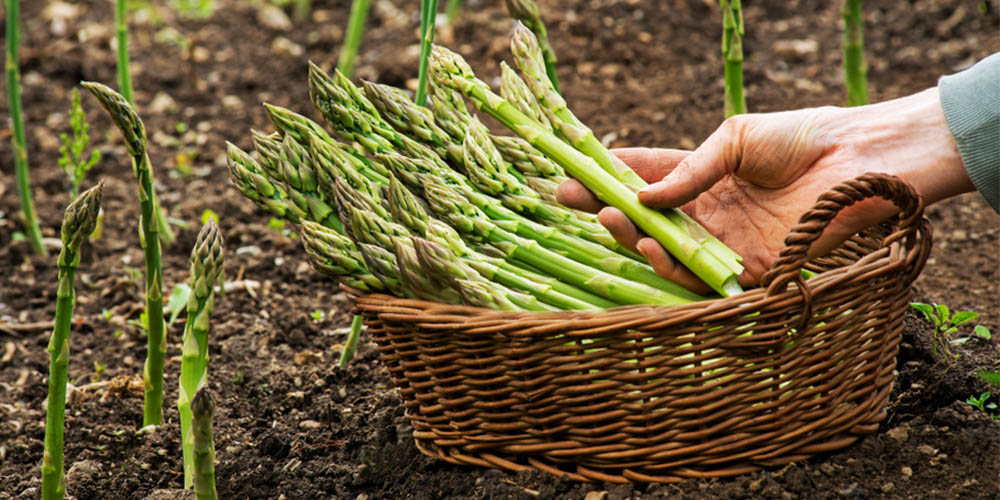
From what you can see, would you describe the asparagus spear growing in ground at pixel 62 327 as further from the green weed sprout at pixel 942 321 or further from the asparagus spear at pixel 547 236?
the green weed sprout at pixel 942 321

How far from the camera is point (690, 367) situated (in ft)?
6.84

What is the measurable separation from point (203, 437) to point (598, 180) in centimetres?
116

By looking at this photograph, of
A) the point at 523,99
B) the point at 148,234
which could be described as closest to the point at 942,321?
the point at 523,99

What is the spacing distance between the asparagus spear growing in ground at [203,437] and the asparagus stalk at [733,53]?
1941mm

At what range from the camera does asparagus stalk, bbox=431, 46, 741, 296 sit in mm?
2281

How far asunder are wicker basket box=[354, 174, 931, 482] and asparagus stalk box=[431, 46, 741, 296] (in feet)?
0.87

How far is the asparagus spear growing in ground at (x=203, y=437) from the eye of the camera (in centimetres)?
186

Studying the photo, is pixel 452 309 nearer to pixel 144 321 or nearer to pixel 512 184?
pixel 512 184

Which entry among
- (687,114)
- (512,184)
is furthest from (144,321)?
(687,114)

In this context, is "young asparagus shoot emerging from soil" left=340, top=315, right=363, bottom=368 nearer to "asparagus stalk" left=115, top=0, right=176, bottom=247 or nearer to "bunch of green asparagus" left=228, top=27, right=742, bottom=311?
"bunch of green asparagus" left=228, top=27, right=742, bottom=311

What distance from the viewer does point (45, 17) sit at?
6.18m

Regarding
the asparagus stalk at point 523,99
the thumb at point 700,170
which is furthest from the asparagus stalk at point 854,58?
the asparagus stalk at point 523,99

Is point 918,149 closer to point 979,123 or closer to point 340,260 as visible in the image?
point 979,123

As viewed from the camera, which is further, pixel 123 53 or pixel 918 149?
pixel 123 53
